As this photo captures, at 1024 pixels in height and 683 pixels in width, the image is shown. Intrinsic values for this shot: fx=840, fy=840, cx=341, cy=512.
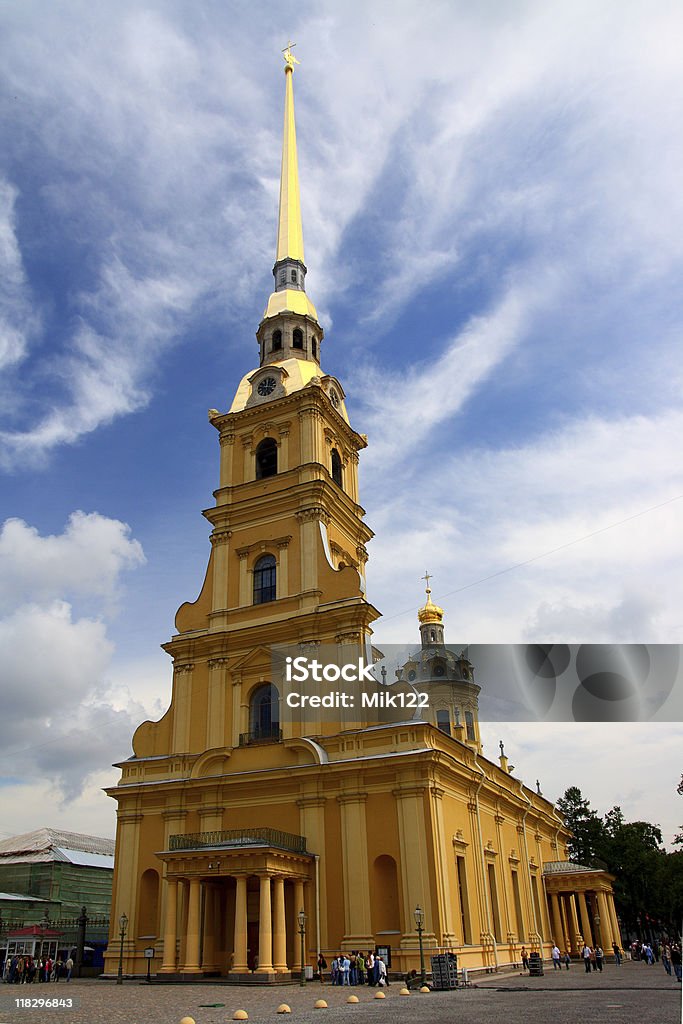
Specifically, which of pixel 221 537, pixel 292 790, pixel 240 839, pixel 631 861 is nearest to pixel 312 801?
pixel 292 790

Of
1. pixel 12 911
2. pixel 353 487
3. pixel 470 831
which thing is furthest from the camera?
pixel 12 911

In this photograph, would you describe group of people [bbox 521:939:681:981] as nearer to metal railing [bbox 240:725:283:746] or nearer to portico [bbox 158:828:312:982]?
portico [bbox 158:828:312:982]

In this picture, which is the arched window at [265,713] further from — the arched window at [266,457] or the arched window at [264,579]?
the arched window at [266,457]

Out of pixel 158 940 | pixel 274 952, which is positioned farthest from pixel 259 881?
pixel 158 940

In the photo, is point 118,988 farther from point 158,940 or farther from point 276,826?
point 276,826

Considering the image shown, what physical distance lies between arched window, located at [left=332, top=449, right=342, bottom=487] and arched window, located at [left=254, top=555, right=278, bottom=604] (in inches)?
234

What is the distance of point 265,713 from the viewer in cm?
3444

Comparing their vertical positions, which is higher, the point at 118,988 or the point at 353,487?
the point at 353,487

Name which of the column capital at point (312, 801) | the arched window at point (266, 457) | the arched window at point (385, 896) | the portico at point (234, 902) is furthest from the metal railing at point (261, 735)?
the arched window at point (266, 457)

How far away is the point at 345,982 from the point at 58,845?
38350 mm

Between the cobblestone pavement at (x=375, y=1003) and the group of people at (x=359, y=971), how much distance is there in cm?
68

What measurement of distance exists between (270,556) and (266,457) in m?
5.61

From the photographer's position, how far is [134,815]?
112 feet

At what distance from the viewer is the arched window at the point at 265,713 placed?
33.8 metres
